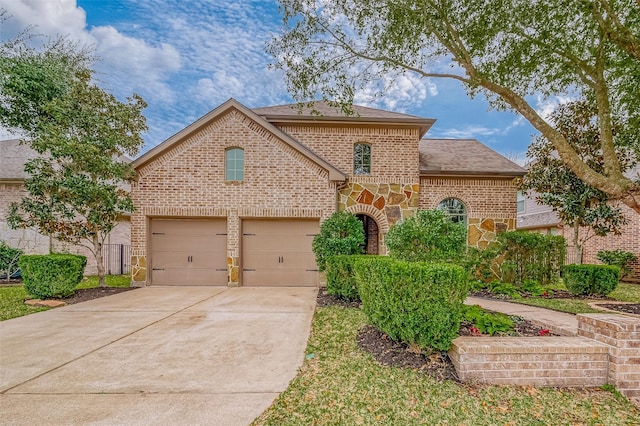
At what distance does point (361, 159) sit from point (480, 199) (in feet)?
15.2

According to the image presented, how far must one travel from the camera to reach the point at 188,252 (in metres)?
10.4

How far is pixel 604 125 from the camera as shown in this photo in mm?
6469

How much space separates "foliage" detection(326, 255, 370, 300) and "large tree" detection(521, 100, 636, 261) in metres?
7.07

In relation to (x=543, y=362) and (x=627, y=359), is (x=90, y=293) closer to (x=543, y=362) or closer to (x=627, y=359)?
(x=543, y=362)

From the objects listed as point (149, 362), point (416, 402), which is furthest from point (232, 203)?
point (416, 402)

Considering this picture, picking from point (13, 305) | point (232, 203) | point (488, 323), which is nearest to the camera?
point (488, 323)

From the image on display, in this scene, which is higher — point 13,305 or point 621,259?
point 621,259

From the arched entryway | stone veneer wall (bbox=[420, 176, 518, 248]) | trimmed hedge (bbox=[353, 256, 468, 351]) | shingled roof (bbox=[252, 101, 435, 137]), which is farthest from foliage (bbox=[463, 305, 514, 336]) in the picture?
the arched entryway

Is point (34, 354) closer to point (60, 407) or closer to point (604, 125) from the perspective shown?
point (60, 407)

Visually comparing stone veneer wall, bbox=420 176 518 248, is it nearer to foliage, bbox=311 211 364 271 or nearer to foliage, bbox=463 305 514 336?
foliage, bbox=311 211 364 271

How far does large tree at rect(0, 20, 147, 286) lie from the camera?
A: 8656 mm

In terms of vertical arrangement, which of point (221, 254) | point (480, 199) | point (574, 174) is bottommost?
point (221, 254)

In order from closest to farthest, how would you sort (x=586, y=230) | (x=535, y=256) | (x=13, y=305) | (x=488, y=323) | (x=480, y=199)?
(x=488, y=323) < (x=13, y=305) < (x=535, y=256) < (x=480, y=199) < (x=586, y=230)

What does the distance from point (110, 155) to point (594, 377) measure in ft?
39.3
